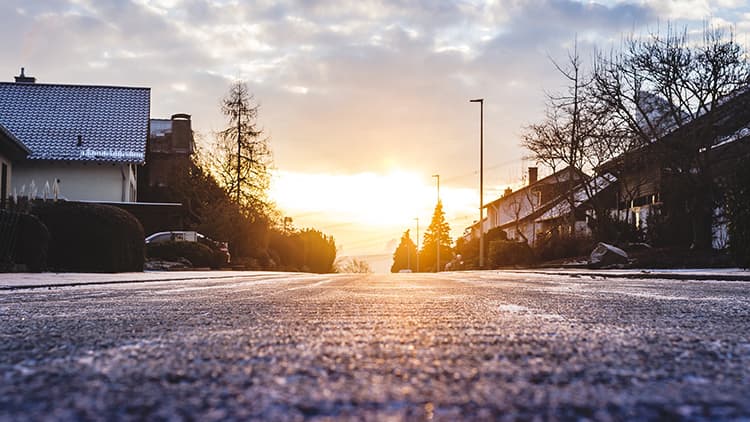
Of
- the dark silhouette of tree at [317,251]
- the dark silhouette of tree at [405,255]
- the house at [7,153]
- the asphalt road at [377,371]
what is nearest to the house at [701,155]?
the house at [7,153]

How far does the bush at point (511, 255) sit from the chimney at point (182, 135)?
62.8 feet

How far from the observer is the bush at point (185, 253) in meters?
25.7

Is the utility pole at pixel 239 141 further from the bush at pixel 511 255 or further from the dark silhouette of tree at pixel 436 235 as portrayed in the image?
the dark silhouette of tree at pixel 436 235

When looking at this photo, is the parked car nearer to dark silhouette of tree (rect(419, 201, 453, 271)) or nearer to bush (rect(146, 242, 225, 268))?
bush (rect(146, 242, 225, 268))

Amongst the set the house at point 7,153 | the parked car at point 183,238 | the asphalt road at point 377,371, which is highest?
the house at point 7,153

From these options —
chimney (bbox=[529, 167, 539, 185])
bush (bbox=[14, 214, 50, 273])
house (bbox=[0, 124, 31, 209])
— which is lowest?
bush (bbox=[14, 214, 50, 273])

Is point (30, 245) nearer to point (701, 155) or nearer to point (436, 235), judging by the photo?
point (701, 155)

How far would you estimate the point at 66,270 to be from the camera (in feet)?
48.1

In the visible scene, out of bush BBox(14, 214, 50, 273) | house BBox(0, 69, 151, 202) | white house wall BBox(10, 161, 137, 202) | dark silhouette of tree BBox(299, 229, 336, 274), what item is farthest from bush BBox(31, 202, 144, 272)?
dark silhouette of tree BBox(299, 229, 336, 274)

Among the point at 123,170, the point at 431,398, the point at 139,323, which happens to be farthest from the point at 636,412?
the point at 123,170

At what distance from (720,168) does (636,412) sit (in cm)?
2425

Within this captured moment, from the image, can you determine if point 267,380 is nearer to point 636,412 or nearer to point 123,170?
point 636,412

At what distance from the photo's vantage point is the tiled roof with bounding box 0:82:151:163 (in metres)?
30.3

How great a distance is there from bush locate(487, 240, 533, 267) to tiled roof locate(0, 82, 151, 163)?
16.2 metres
